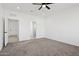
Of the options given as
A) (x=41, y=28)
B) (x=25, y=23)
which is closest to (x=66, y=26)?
(x=41, y=28)

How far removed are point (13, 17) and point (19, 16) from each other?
55cm

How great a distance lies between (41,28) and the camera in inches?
294

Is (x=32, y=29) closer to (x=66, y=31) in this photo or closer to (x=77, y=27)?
(x=66, y=31)

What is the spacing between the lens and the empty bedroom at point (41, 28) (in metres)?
3.65

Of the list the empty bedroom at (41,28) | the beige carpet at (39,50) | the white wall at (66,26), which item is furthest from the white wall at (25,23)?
the beige carpet at (39,50)

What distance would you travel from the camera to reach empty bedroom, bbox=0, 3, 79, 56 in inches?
144

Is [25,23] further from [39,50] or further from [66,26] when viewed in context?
[66,26]

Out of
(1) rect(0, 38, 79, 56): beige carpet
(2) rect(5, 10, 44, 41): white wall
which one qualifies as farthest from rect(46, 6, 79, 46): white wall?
(2) rect(5, 10, 44, 41): white wall

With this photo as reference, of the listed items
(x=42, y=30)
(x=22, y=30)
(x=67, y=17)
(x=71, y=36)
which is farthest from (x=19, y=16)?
(x=71, y=36)

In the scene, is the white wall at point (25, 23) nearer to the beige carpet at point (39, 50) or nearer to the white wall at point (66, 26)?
the white wall at point (66, 26)

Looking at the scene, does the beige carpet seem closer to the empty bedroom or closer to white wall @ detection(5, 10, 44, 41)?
the empty bedroom

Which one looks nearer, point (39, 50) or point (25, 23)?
point (39, 50)

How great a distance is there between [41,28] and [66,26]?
3.16 m

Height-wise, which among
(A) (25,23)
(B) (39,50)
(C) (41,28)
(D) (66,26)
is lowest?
(B) (39,50)
